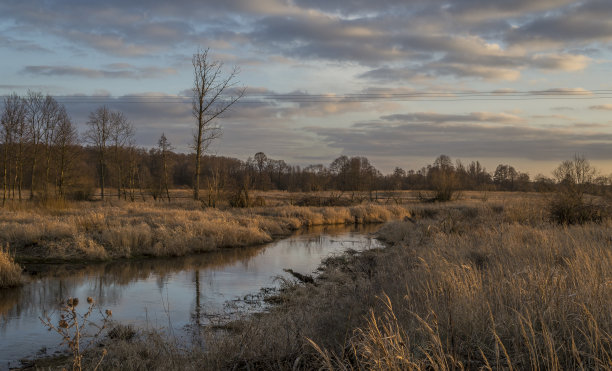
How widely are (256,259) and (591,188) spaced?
1363 cm

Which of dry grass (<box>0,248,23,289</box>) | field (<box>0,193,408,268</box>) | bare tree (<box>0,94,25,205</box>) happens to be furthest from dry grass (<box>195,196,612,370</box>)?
bare tree (<box>0,94,25,205</box>)

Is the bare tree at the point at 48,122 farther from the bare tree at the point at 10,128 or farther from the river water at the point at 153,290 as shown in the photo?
the river water at the point at 153,290

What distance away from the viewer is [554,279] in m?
4.90

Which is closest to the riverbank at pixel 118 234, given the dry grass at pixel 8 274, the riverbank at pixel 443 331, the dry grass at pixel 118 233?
the dry grass at pixel 118 233

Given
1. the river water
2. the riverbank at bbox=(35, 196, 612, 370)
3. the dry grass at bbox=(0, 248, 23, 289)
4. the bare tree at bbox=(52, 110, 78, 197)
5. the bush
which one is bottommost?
the river water

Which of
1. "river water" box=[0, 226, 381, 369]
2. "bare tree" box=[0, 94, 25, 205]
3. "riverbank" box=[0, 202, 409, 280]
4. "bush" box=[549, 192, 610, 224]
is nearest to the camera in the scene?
"river water" box=[0, 226, 381, 369]

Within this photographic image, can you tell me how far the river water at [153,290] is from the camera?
8625 millimetres

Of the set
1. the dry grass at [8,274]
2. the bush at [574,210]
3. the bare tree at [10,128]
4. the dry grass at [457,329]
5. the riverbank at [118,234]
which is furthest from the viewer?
the bare tree at [10,128]

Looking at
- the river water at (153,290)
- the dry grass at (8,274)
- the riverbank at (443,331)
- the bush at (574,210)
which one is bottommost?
the river water at (153,290)

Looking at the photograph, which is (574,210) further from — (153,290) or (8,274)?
(8,274)

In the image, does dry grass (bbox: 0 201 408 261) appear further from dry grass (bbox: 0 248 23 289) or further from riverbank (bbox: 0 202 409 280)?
dry grass (bbox: 0 248 23 289)

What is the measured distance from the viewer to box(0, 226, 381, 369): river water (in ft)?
28.3

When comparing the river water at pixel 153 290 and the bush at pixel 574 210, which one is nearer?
the river water at pixel 153 290

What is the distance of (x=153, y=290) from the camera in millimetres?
12250
